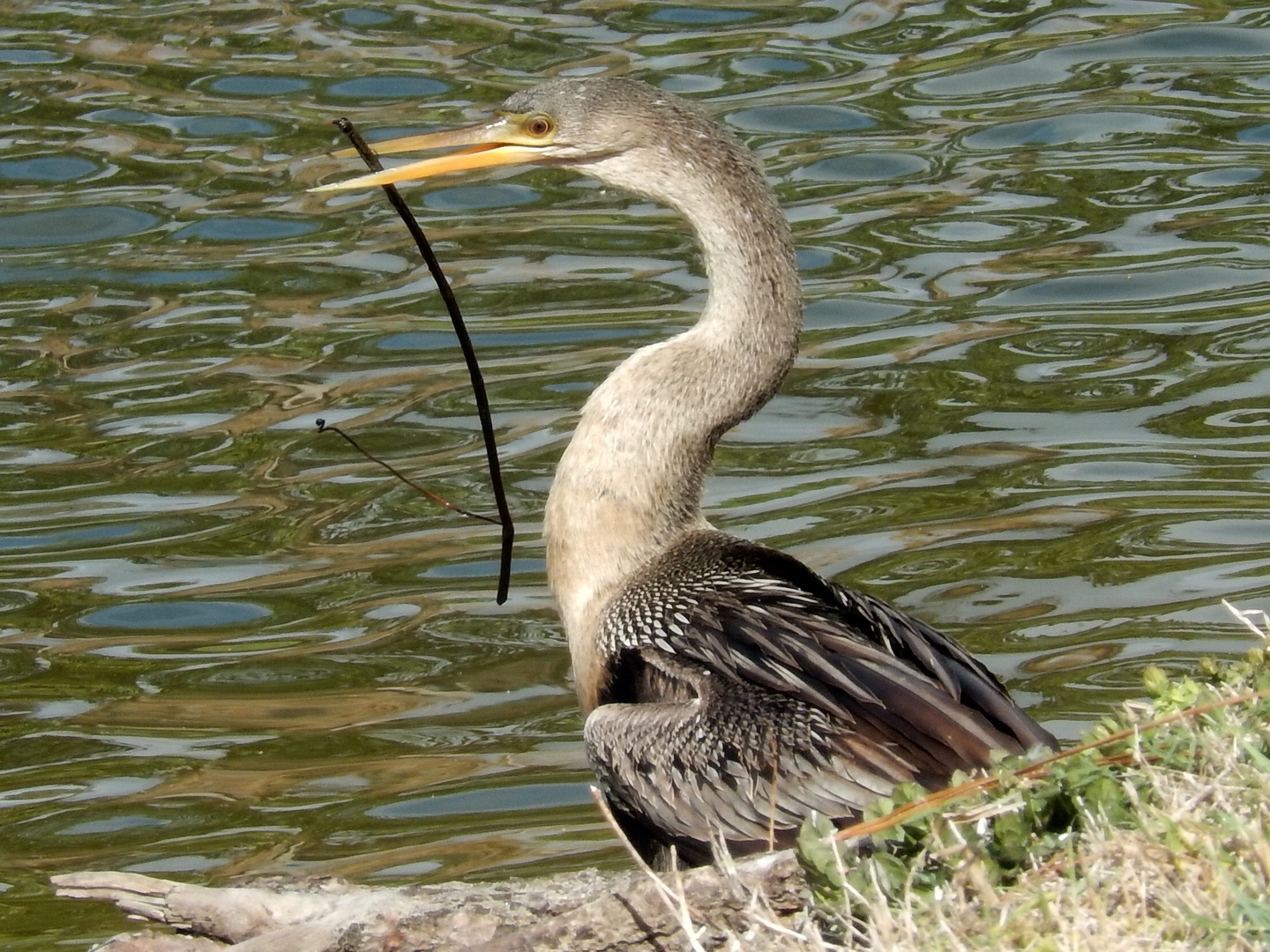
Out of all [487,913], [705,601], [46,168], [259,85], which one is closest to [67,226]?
[46,168]

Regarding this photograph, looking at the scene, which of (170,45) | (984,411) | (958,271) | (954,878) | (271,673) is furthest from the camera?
(170,45)

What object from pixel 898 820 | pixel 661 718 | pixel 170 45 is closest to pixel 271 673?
pixel 661 718

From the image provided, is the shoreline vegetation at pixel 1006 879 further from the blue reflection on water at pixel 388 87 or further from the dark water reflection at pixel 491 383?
the blue reflection on water at pixel 388 87

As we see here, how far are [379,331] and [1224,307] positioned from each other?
13.1 ft

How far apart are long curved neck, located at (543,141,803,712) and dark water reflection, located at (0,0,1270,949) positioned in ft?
2.82

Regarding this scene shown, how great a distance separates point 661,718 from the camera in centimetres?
466

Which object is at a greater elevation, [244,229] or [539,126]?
[539,126]

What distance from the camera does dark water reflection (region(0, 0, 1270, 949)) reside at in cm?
629

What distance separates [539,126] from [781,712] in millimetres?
1892

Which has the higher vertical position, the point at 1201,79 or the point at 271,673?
the point at 1201,79

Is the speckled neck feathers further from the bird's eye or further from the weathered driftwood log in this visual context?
the weathered driftwood log

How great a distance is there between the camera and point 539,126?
5516 mm

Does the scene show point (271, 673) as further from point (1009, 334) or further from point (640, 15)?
point (640, 15)

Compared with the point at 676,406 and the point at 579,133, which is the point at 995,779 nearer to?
the point at 676,406
